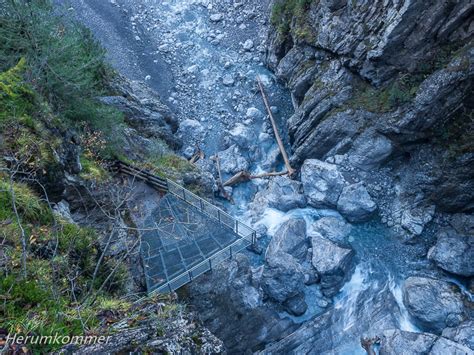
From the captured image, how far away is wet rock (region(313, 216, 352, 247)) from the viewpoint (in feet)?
46.8

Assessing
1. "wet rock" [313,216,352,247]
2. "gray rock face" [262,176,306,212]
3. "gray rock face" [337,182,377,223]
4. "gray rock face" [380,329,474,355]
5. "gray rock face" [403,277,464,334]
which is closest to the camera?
"gray rock face" [380,329,474,355]

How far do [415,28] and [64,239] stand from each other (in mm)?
14036

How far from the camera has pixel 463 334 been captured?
11.2 m

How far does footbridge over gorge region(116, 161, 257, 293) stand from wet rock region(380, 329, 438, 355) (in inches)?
243

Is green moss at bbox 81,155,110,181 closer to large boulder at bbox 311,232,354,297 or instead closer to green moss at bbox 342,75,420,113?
large boulder at bbox 311,232,354,297

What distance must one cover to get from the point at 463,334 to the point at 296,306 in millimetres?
5688

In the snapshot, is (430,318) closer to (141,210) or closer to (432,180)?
(432,180)

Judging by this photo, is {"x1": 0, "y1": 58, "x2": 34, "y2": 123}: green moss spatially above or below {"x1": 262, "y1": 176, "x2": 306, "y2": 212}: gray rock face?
above

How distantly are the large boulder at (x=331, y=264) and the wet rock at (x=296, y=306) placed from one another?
1.22 meters

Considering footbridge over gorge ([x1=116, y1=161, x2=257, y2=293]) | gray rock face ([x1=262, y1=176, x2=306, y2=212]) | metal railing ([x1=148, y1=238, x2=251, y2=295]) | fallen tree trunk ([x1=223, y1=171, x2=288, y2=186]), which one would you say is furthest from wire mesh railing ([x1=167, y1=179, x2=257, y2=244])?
fallen tree trunk ([x1=223, y1=171, x2=288, y2=186])

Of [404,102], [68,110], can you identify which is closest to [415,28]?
[404,102]

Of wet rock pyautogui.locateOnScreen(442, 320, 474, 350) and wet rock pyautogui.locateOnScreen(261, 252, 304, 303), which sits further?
wet rock pyautogui.locateOnScreen(261, 252, 304, 303)

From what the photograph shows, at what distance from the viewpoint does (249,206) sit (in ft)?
52.9

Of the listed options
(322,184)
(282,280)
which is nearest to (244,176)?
(322,184)
